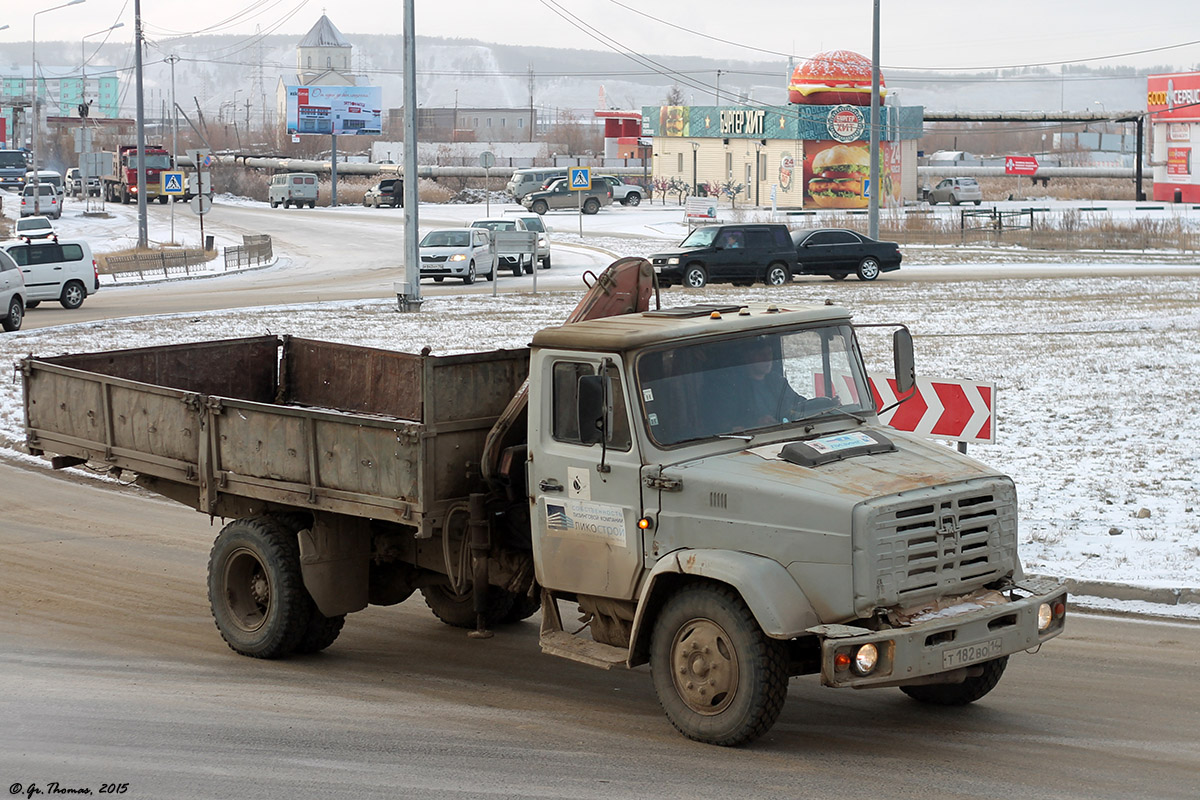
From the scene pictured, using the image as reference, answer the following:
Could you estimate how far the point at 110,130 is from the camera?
178625mm

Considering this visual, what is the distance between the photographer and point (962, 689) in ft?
24.3

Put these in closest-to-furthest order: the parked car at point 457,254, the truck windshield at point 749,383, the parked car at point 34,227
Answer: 1. the truck windshield at point 749,383
2. the parked car at point 457,254
3. the parked car at point 34,227

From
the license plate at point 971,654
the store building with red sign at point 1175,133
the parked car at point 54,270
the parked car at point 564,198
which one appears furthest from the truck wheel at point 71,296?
the store building with red sign at point 1175,133

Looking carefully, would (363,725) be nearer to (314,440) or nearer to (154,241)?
(314,440)

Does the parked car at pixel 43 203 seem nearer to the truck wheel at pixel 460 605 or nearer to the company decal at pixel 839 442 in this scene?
the truck wheel at pixel 460 605

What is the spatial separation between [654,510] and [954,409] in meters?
5.12

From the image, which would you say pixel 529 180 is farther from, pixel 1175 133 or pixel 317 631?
pixel 317 631

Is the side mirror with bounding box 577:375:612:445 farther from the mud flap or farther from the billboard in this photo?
the billboard

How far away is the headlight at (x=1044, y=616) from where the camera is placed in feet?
22.2

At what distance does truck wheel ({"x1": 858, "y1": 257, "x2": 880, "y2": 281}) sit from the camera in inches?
1507

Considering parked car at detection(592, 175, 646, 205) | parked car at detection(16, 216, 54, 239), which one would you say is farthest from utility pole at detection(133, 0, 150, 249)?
parked car at detection(592, 175, 646, 205)

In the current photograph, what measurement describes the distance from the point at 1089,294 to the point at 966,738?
27.5 meters

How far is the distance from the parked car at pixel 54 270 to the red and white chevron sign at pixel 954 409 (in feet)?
85.0

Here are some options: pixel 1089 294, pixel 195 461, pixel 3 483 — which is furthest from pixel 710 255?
pixel 195 461
